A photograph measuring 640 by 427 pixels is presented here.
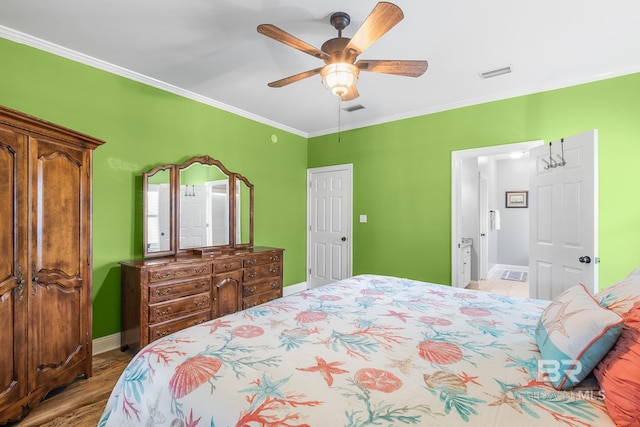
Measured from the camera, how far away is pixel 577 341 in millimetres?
995

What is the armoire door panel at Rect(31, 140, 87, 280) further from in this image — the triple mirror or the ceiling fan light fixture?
the ceiling fan light fixture

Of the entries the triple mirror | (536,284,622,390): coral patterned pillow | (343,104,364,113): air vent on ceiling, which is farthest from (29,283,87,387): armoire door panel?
(343,104,364,113): air vent on ceiling

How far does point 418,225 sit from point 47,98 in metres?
4.03

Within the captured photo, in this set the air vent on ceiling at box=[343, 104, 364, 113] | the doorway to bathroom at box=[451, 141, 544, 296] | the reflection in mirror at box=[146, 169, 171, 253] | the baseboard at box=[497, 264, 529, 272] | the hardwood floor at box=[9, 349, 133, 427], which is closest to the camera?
the hardwood floor at box=[9, 349, 133, 427]

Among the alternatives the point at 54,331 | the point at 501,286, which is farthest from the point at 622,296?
the point at 501,286

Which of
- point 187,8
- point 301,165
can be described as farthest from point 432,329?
point 301,165

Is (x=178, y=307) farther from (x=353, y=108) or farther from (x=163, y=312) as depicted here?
(x=353, y=108)

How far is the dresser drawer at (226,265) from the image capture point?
3072 mm

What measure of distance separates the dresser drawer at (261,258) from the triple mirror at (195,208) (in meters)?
0.43

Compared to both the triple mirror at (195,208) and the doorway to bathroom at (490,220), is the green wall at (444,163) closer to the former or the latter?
the doorway to bathroom at (490,220)

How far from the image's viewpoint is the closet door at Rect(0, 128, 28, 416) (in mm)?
1636

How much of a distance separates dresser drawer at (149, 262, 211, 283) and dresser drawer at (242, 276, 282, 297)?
57cm

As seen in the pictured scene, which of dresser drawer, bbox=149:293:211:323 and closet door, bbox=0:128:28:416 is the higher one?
closet door, bbox=0:128:28:416

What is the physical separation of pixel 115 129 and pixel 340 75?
7.51 feet
